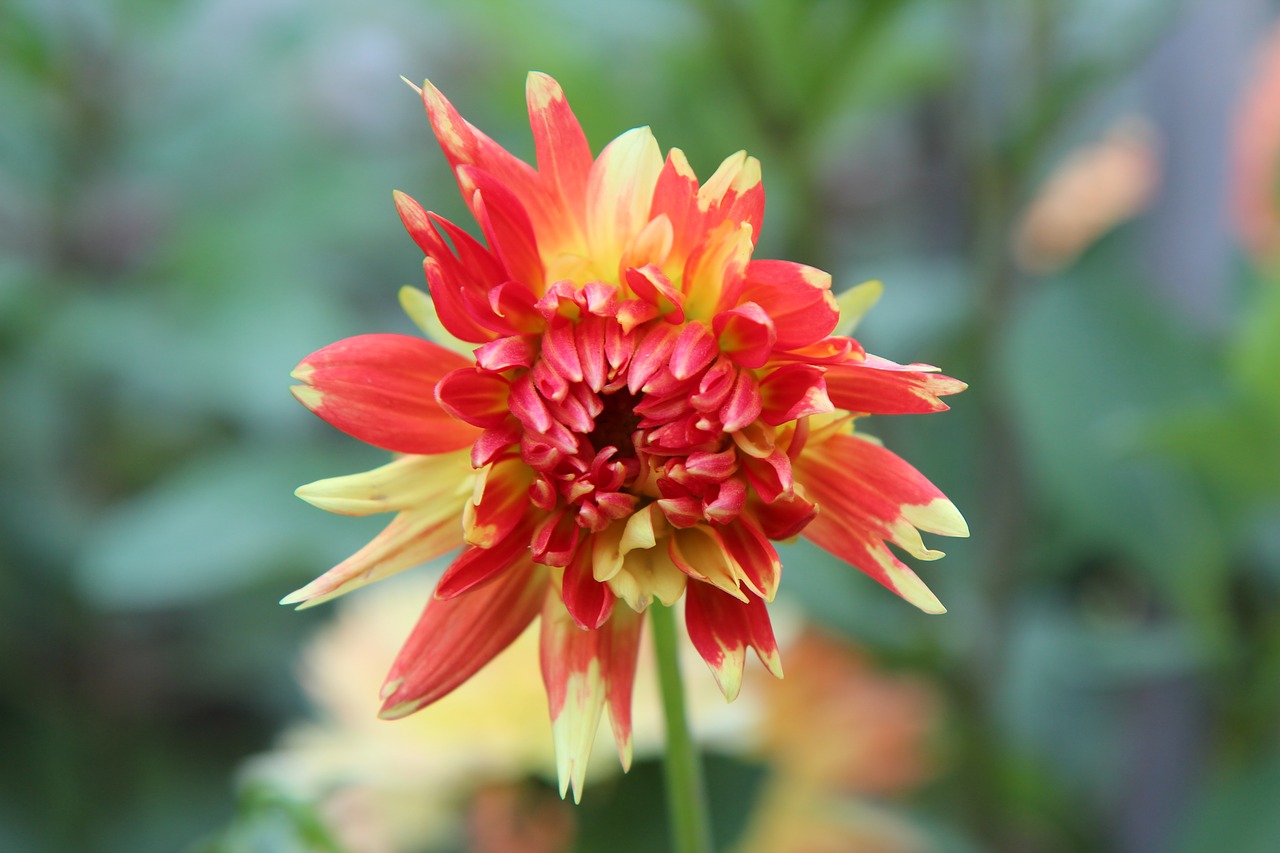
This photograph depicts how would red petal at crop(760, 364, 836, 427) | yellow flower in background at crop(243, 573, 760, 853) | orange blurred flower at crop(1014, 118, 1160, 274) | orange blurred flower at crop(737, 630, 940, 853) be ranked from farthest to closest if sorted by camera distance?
1. orange blurred flower at crop(1014, 118, 1160, 274)
2. orange blurred flower at crop(737, 630, 940, 853)
3. yellow flower in background at crop(243, 573, 760, 853)
4. red petal at crop(760, 364, 836, 427)

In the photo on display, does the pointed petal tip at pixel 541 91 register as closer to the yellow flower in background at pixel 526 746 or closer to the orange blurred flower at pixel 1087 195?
the yellow flower in background at pixel 526 746

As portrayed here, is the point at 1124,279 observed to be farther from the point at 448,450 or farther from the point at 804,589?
the point at 448,450

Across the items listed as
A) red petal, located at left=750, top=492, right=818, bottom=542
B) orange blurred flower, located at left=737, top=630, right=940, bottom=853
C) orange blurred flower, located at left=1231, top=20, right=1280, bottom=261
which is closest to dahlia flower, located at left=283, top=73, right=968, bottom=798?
red petal, located at left=750, top=492, right=818, bottom=542

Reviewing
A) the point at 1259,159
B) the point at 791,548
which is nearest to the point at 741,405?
the point at 791,548

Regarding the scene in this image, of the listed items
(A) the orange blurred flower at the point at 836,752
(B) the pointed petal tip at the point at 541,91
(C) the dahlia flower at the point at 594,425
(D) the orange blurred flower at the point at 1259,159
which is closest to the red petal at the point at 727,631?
(C) the dahlia flower at the point at 594,425

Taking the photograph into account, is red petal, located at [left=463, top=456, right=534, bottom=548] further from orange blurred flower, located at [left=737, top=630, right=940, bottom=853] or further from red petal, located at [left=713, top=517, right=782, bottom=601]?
orange blurred flower, located at [left=737, top=630, right=940, bottom=853]

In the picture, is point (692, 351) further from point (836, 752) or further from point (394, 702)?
point (836, 752)
